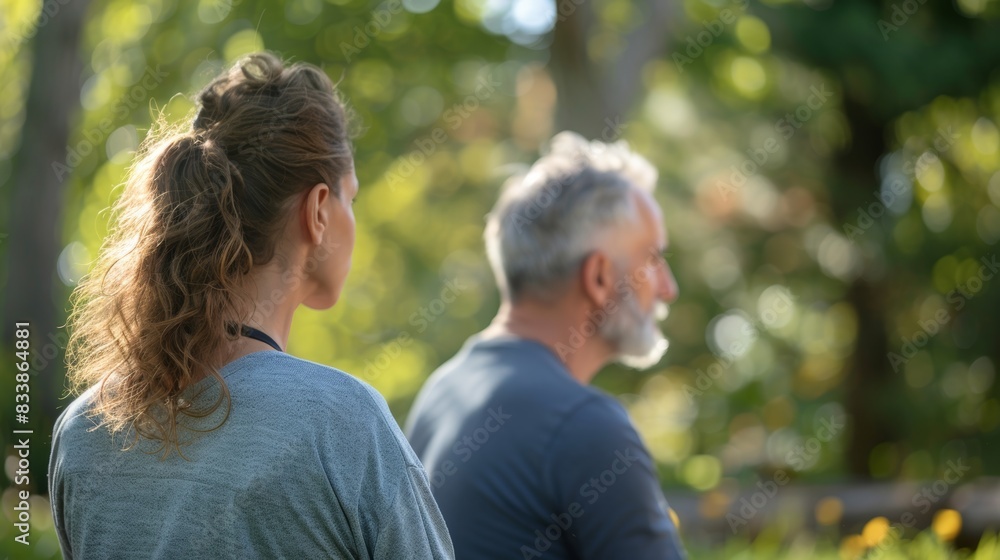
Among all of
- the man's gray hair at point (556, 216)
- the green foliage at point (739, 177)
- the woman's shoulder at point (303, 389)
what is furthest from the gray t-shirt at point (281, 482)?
the green foliage at point (739, 177)

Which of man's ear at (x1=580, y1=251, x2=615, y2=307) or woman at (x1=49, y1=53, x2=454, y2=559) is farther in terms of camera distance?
man's ear at (x1=580, y1=251, x2=615, y2=307)

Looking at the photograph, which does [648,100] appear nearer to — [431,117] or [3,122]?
[431,117]

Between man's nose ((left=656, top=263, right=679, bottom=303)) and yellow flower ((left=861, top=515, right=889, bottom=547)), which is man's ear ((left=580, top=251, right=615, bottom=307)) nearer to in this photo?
man's nose ((left=656, top=263, right=679, bottom=303))

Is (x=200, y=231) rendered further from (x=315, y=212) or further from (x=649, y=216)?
(x=649, y=216)

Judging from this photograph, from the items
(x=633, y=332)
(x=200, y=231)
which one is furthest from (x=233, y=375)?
(x=633, y=332)

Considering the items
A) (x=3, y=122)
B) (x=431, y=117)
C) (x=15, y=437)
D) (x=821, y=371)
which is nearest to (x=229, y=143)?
(x=15, y=437)

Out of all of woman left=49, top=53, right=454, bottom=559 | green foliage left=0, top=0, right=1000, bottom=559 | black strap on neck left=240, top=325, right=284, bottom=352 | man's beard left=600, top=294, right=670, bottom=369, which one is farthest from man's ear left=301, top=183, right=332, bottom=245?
green foliage left=0, top=0, right=1000, bottom=559

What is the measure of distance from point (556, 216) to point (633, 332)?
0.41 m

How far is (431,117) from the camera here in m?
9.27

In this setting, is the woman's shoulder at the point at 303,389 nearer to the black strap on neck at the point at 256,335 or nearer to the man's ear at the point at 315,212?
the black strap on neck at the point at 256,335

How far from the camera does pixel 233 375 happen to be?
4.14ft

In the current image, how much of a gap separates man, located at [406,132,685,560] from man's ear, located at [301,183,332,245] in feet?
2.76

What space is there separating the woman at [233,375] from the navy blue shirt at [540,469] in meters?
0.68

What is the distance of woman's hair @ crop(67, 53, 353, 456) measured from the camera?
4.25 ft
